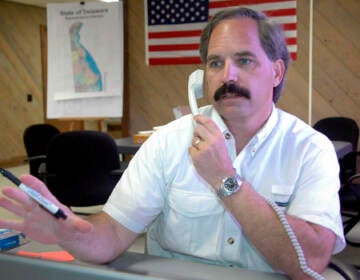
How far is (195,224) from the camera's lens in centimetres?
130

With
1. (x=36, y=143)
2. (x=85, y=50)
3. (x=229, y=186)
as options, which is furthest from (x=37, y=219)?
(x=85, y=50)

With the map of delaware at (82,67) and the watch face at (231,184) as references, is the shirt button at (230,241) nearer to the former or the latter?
the watch face at (231,184)

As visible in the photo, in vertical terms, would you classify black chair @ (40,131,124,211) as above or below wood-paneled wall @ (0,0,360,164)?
below

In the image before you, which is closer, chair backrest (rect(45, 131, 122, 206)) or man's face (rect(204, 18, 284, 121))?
man's face (rect(204, 18, 284, 121))

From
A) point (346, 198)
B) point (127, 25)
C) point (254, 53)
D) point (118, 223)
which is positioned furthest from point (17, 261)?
point (127, 25)

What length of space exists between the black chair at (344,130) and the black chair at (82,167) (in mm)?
1916

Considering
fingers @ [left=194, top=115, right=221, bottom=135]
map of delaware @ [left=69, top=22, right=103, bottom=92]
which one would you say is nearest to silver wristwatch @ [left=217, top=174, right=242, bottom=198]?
fingers @ [left=194, top=115, right=221, bottom=135]

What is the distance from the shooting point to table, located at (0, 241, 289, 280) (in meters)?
0.73

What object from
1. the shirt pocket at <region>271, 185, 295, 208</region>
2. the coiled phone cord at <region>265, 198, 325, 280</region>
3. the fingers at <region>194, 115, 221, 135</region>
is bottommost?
the coiled phone cord at <region>265, 198, 325, 280</region>

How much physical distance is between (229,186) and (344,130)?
3.36 m

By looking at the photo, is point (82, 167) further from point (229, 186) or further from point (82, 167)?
point (229, 186)

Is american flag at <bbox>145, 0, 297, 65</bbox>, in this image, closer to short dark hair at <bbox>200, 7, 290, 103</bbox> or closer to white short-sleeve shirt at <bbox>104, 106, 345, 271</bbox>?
short dark hair at <bbox>200, 7, 290, 103</bbox>

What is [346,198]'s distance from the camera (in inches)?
120

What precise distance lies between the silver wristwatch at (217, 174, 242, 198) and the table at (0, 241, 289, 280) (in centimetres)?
27
